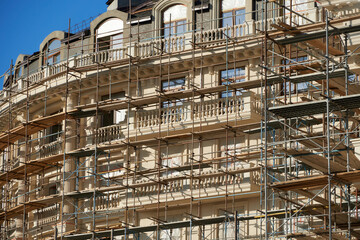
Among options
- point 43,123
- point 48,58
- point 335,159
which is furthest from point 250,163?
point 48,58

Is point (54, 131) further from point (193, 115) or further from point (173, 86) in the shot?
point (193, 115)

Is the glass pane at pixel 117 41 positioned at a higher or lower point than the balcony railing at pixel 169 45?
higher

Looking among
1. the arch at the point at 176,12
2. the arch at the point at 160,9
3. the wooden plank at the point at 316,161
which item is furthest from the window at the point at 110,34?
the wooden plank at the point at 316,161

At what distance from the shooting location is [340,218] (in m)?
38.7

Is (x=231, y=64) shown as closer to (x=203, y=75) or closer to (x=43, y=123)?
(x=203, y=75)

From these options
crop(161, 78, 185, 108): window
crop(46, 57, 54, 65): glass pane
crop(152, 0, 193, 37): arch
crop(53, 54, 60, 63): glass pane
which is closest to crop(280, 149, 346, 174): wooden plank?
crop(161, 78, 185, 108): window

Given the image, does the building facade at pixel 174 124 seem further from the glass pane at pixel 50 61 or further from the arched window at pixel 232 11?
the glass pane at pixel 50 61

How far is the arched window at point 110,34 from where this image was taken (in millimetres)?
52969

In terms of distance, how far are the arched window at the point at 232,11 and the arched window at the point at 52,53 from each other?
9773 millimetres

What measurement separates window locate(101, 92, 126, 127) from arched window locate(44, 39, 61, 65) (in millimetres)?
5049

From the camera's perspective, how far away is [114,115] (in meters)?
51.5

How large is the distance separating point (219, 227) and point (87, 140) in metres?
8.53

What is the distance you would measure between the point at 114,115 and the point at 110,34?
4272mm

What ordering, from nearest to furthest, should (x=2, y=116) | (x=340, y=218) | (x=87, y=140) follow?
(x=340, y=218)
(x=87, y=140)
(x=2, y=116)
